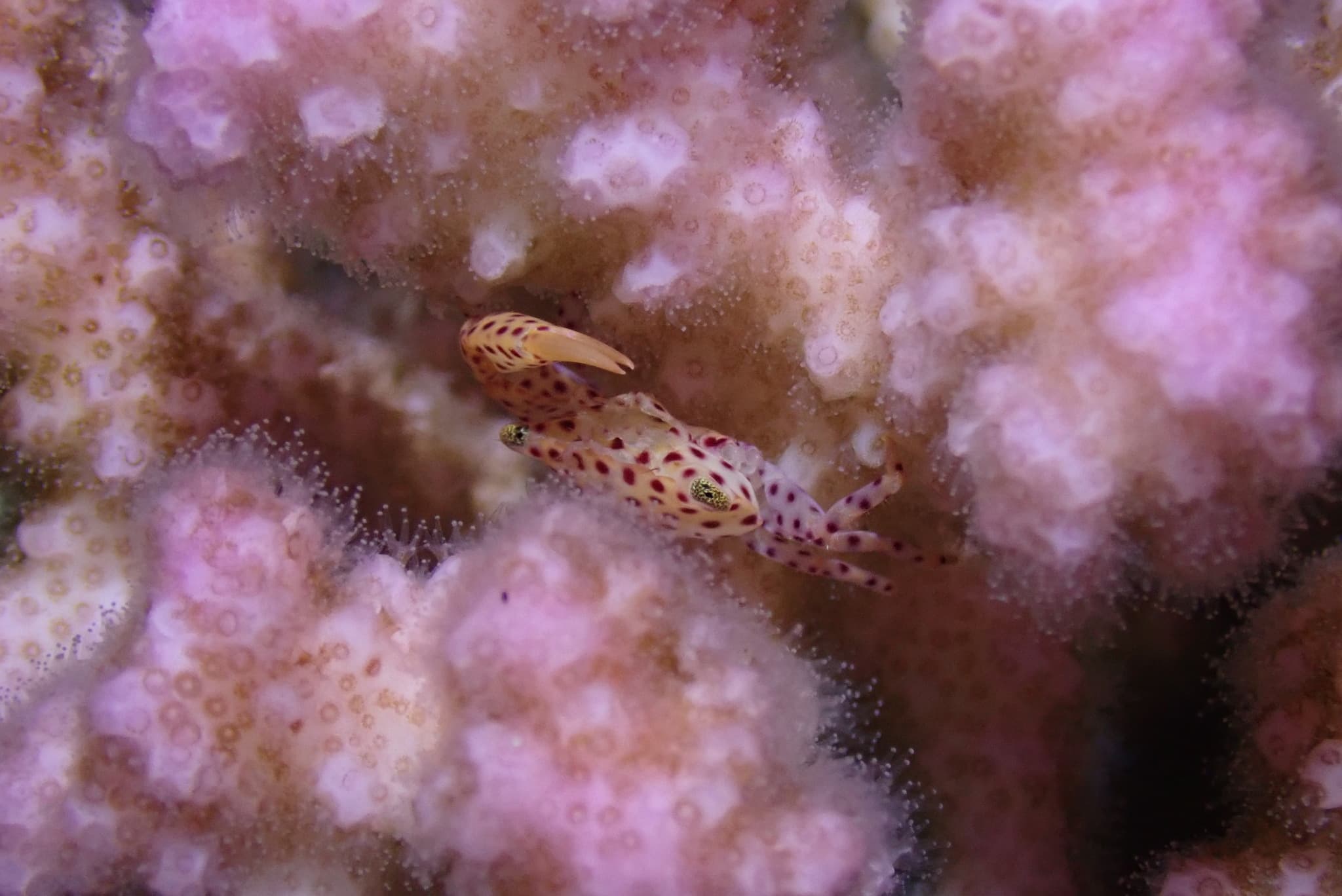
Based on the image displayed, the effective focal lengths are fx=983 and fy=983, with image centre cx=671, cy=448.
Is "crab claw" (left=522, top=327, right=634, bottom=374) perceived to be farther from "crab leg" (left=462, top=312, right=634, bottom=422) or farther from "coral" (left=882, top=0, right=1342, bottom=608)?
"coral" (left=882, top=0, right=1342, bottom=608)

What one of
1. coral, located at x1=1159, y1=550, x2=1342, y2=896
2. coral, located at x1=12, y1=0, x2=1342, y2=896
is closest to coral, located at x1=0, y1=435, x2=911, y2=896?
coral, located at x1=12, y1=0, x2=1342, y2=896

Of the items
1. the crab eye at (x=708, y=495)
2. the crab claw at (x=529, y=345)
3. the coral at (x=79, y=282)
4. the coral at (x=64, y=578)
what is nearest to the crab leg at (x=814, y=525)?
the crab eye at (x=708, y=495)

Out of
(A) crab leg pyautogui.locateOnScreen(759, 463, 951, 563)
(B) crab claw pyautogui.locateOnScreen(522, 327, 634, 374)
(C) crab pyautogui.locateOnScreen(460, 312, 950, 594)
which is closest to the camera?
(B) crab claw pyautogui.locateOnScreen(522, 327, 634, 374)

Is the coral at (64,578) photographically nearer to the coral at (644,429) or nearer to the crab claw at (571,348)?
the coral at (644,429)

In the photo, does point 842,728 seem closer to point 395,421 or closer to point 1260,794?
point 1260,794

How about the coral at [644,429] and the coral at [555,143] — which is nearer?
the coral at [644,429]

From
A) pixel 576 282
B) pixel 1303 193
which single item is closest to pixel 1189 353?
pixel 1303 193

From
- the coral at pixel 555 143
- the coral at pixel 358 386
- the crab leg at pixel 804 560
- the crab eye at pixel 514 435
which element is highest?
the coral at pixel 555 143

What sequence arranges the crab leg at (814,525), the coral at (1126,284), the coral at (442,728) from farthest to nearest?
the crab leg at (814,525)
the coral at (442,728)
the coral at (1126,284)
